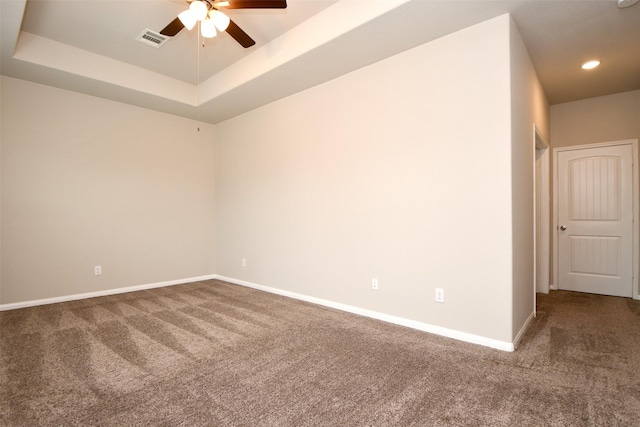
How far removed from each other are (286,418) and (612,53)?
438cm

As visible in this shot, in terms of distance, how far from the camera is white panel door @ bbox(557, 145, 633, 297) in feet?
13.4

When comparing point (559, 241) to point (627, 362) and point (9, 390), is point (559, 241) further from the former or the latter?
point (9, 390)

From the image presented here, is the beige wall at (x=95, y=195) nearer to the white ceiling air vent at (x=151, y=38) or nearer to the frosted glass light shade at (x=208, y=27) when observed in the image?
the white ceiling air vent at (x=151, y=38)

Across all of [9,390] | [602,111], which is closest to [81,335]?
[9,390]

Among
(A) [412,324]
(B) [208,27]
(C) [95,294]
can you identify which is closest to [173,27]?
(B) [208,27]

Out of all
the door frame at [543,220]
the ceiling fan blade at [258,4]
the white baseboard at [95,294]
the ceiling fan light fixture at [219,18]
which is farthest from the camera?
the door frame at [543,220]

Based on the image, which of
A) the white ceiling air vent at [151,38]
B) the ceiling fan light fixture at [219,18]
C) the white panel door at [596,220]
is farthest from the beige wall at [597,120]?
the white ceiling air vent at [151,38]

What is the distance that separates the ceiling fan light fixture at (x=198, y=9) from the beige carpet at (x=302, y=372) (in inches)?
99.4

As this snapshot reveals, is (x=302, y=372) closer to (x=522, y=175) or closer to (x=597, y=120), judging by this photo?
(x=522, y=175)

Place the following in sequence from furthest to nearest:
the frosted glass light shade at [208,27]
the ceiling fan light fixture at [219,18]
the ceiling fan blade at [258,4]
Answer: the frosted glass light shade at [208,27] → the ceiling fan light fixture at [219,18] → the ceiling fan blade at [258,4]

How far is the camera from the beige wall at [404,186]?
2514 millimetres

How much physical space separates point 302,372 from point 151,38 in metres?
3.64

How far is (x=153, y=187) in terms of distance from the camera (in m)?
4.76

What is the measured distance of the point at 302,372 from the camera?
83.7 inches
